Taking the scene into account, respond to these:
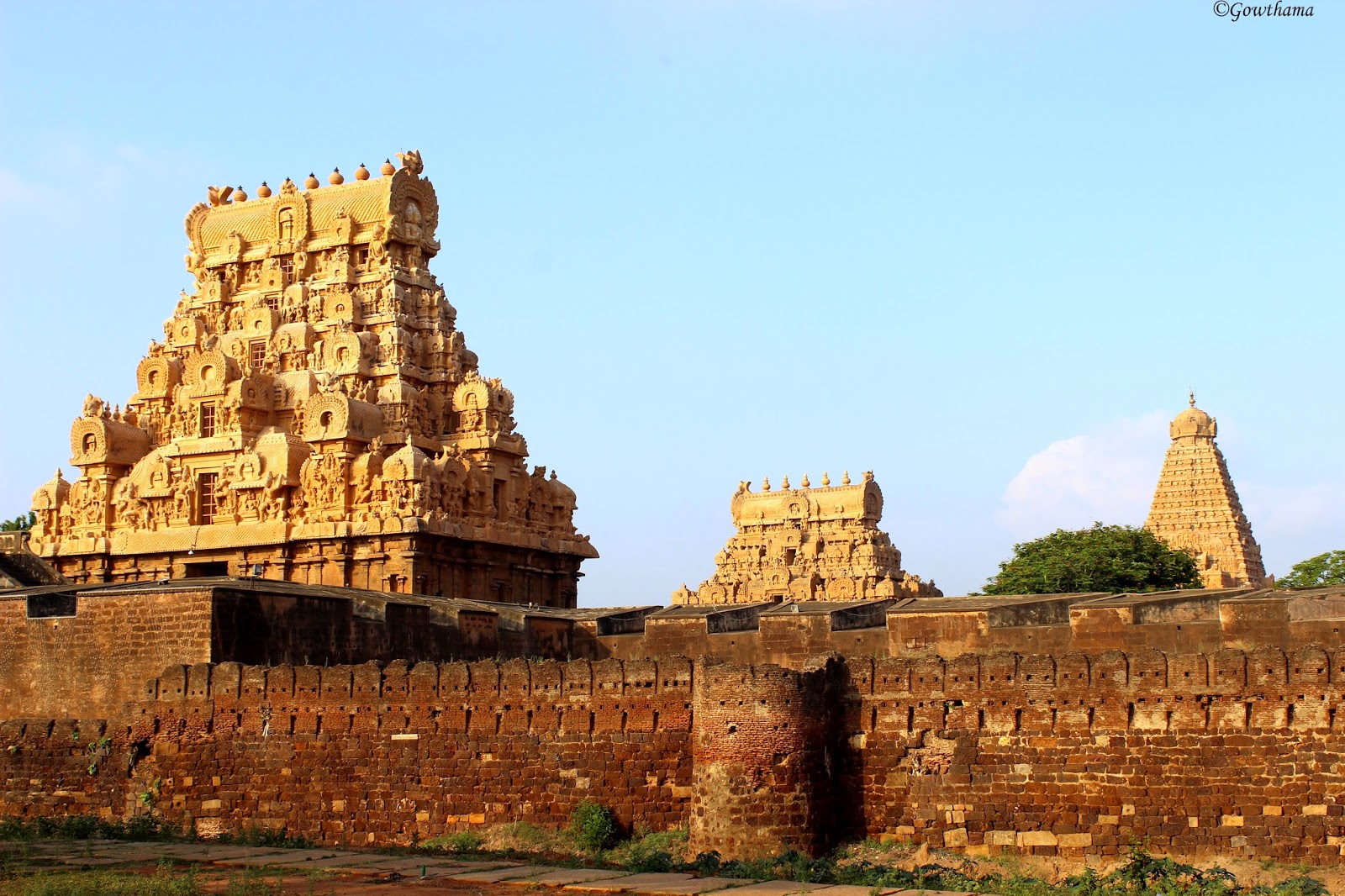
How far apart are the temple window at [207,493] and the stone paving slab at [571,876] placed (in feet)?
91.3

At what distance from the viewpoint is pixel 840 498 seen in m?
73.9

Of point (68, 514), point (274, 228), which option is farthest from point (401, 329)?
point (68, 514)

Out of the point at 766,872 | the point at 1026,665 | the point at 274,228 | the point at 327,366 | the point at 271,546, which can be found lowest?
the point at 766,872

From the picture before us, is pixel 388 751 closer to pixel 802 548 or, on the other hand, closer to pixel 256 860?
pixel 256 860

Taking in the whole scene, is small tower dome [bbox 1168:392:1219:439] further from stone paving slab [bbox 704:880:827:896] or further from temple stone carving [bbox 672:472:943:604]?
stone paving slab [bbox 704:880:827:896]

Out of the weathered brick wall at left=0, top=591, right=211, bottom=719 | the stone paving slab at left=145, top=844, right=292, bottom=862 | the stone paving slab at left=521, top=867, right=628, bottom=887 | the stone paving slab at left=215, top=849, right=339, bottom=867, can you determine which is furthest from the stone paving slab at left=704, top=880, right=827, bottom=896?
the weathered brick wall at left=0, top=591, right=211, bottom=719

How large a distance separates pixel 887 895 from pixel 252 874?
666 cm

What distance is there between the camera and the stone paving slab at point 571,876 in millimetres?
17523

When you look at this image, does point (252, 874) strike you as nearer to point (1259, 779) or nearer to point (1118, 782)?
point (1118, 782)

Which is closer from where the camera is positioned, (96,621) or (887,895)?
(887,895)

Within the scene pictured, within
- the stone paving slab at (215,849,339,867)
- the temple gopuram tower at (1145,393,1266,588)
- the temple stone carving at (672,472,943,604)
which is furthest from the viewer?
the temple gopuram tower at (1145,393,1266,588)

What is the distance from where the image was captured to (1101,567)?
5203 centimetres

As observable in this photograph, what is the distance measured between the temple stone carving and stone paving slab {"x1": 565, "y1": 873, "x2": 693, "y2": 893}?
50.6m

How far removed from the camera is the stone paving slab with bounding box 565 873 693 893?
16.9 m
